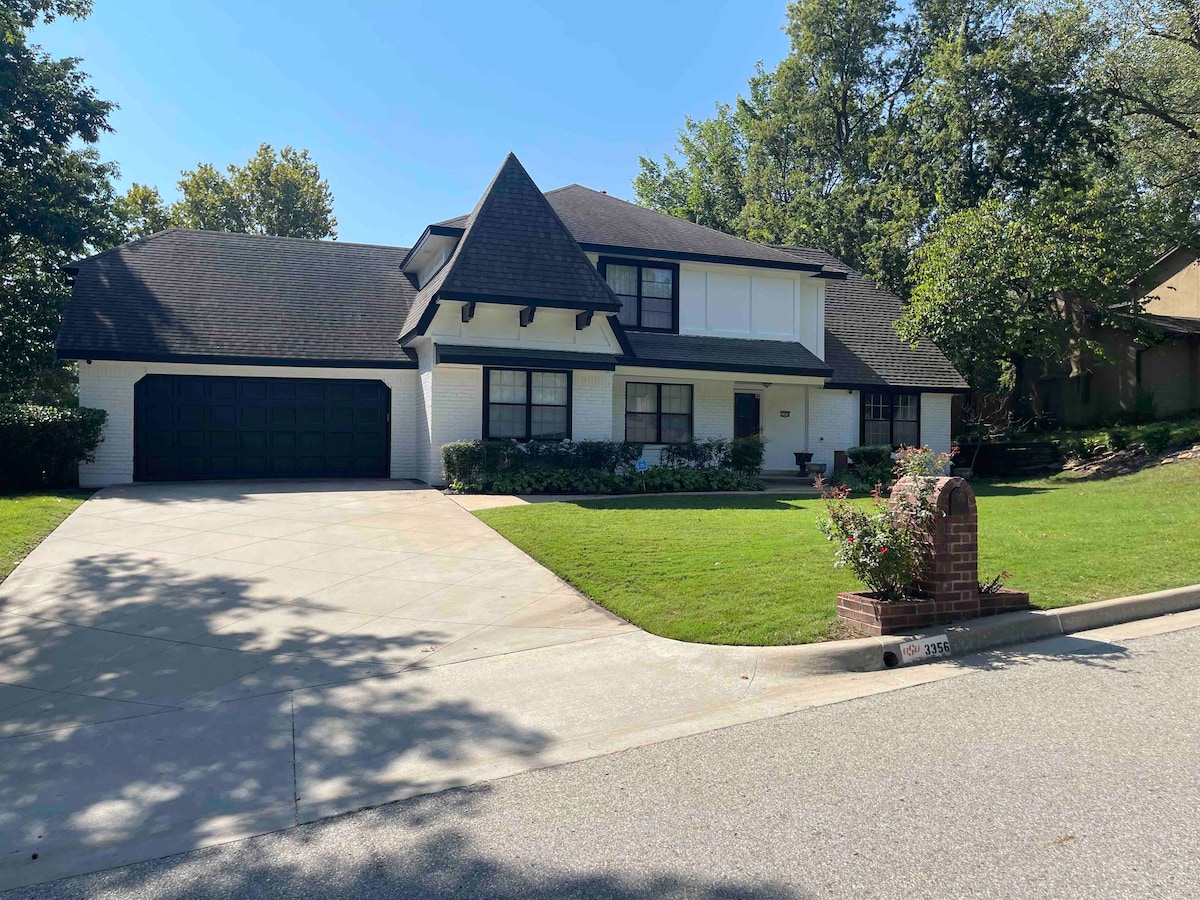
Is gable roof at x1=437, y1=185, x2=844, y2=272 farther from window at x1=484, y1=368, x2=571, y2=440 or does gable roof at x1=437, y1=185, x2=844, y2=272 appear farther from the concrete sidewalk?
the concrete sidewalk

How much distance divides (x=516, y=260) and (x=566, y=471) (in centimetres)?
450

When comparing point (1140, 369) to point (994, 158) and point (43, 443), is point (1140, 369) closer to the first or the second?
point (994, 158)

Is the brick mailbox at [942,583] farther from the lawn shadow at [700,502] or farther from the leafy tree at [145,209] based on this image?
the leafy tree at [145,209]

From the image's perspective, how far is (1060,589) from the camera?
8.37m

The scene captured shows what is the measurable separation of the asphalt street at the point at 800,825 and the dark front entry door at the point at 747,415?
16.4 metres

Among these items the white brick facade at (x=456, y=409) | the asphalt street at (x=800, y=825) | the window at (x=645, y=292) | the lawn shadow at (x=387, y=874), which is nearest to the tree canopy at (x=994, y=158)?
the white brick facade at (x=456, y=409)

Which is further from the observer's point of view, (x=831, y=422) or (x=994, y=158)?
(x=994, y=158)

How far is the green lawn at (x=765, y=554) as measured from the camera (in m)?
7.62

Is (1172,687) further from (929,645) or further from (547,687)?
(547,687)

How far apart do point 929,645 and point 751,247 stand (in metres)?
16.6

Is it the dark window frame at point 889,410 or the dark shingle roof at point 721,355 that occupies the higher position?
the dark shingle roof at point 721,355

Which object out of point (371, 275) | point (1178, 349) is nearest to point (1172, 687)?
point (371, 275)

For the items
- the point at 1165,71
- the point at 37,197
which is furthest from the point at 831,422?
the point at 37,197

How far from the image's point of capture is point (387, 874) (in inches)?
143
